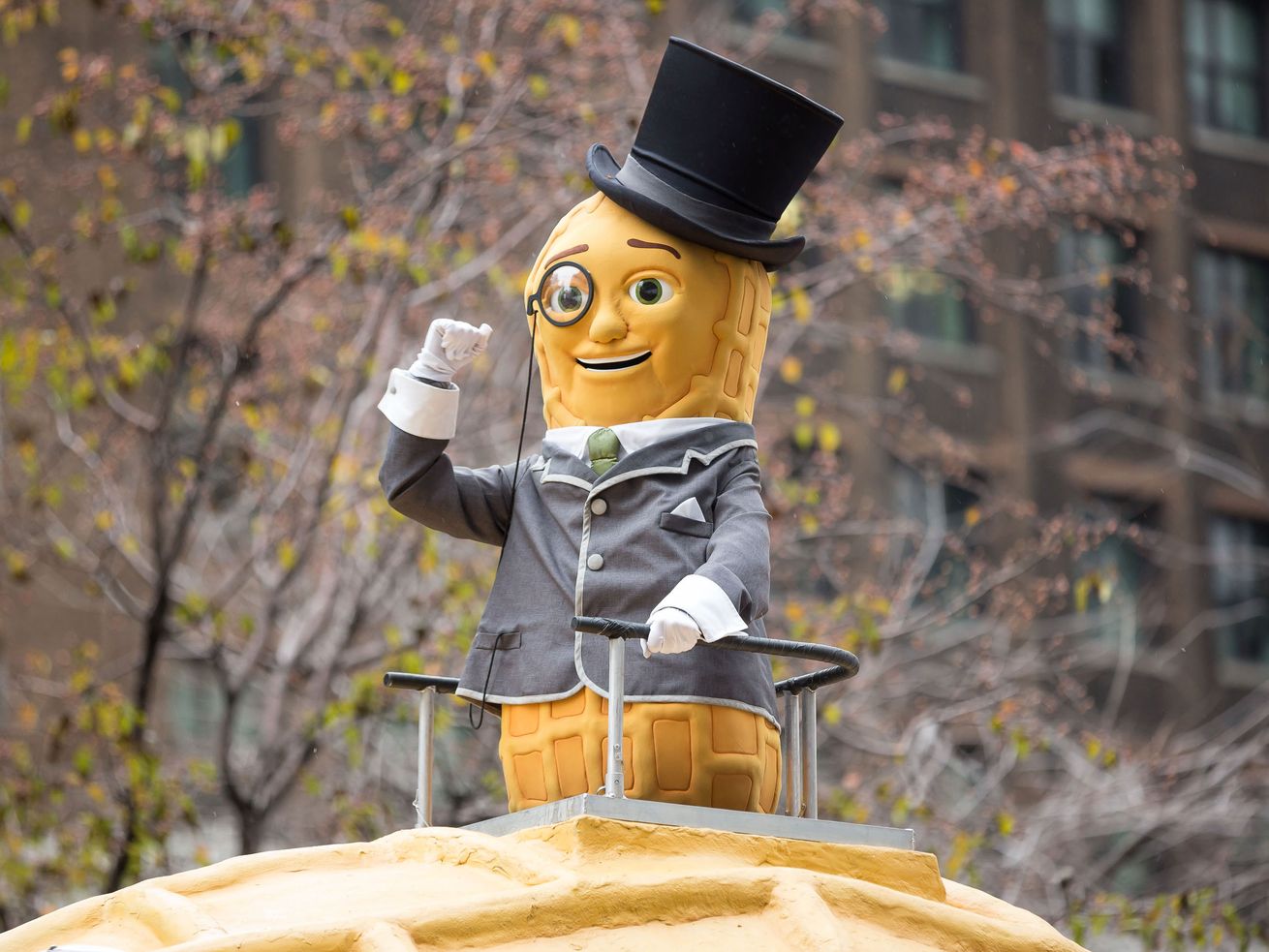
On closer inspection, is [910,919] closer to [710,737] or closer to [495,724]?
[710,737]

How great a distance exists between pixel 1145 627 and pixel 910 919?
16.1 metres

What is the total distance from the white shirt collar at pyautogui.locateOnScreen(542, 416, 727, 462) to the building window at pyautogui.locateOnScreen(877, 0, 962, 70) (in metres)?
15.8

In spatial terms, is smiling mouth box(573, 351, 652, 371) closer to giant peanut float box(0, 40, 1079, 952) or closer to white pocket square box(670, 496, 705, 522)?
giant peanut float box(0, 40, 1079, 952)

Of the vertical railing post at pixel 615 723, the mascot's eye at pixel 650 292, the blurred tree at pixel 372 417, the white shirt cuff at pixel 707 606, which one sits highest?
the blurred tree at pixel 372 417

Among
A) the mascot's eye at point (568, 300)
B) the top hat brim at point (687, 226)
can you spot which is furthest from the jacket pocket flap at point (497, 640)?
the top hat brim at point (687, 226)

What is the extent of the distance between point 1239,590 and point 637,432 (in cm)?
1785


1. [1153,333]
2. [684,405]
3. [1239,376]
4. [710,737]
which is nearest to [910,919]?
[710,737]

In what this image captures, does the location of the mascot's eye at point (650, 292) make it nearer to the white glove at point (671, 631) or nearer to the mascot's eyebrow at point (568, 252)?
the mascot's eyebrow at point (568, 252)

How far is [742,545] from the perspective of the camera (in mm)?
4484

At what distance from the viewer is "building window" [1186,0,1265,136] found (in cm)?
2130

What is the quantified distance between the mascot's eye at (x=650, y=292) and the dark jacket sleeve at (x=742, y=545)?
436 mm

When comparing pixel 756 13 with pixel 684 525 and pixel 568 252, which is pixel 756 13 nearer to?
pixel 568 252

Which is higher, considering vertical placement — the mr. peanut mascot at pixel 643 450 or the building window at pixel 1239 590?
the building window at pixel 1239 590

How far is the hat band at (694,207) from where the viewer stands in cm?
470
